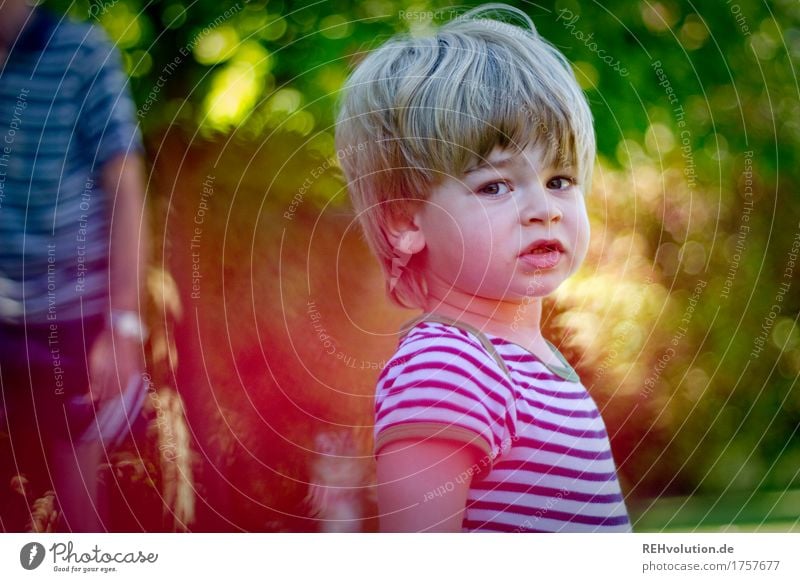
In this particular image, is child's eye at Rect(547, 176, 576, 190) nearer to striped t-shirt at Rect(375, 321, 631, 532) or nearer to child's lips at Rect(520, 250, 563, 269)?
child's lips at Rect(520, 250, 563, 269)

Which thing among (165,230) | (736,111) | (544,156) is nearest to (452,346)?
(544,156)

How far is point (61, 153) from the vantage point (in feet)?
4.55

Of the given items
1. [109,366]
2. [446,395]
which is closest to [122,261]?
[109,366]

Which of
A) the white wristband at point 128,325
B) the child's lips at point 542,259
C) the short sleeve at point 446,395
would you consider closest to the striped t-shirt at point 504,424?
the short sleeve at point 446,395

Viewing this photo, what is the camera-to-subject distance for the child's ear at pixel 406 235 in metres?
1.28

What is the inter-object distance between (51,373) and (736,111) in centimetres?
112

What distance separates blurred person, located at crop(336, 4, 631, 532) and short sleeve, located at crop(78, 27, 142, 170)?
31cm

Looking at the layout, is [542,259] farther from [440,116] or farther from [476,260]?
[440,116]

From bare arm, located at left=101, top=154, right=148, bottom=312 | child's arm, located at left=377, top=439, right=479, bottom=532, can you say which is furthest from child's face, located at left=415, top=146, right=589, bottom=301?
bare arm, located at left=101, top=154, right=148, bottom=312

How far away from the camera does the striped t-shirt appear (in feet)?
3.93

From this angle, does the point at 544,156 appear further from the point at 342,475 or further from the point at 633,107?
the point at 342,475

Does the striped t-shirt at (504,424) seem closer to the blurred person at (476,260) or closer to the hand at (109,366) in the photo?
the blurred person at (476,260)

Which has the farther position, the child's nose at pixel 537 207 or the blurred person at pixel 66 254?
the blurred person at pixel 66 254
